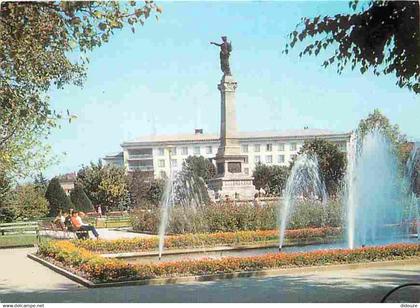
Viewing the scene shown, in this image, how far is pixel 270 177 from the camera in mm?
5008

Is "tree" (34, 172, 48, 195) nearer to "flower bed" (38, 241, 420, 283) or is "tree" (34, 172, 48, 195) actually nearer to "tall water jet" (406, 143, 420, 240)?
"flower bed" (38, 241, 420, 283)

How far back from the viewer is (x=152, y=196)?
480 cm

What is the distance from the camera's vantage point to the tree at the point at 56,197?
14.2 feet

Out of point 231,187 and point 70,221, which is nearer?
point 70,221

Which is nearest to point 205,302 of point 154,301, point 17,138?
point 154,301

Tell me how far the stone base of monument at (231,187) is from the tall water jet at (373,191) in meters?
0.90

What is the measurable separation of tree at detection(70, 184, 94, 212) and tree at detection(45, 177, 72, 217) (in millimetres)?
44

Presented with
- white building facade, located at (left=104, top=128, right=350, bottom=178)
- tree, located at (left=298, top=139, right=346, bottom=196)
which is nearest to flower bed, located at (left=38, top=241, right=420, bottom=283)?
tree, located at (left=298, top=139, right=346, bottom=196)

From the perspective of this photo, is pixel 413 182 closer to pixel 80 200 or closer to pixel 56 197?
pixel 80 200

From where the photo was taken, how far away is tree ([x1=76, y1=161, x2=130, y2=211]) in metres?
4.33

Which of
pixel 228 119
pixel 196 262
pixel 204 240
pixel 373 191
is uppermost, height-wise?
pixel 228 119

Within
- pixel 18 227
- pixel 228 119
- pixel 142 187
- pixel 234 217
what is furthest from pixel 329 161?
pixel 18 227

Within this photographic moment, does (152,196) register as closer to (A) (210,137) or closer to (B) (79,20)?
(A) (210,137)

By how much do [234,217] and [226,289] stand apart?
1599 mm
